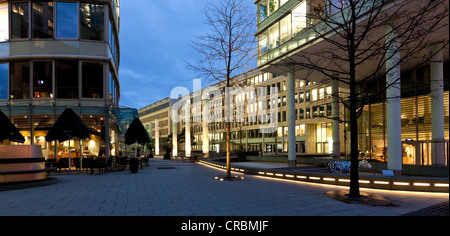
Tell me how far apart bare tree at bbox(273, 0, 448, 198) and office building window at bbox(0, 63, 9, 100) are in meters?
21.8

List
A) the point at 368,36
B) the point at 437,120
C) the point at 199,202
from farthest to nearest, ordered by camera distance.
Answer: the point at 437,120 < the point at 368,36 < the point at 199,202

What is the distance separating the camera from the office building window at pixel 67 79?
21.1 meters

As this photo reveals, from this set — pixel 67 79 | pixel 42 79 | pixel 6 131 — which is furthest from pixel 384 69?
pixel 42 79

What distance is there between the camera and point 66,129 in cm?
1547

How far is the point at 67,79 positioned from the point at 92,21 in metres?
5.35

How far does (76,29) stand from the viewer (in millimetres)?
21156

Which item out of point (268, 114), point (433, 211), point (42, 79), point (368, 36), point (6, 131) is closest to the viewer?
point (433, 211)

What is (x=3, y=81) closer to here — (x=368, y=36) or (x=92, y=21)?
(x=92, y=21)

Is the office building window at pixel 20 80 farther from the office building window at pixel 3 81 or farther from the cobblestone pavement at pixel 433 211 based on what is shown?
the cobblestone pavement at pixel 433 211

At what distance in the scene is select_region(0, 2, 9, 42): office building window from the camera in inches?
840

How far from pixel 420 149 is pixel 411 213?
1342cm

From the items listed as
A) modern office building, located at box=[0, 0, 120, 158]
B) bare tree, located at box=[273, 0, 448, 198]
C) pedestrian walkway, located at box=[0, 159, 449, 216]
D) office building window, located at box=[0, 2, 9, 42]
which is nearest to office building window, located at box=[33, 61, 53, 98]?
modern office building, located at box=[0, 0, 120, 158]
